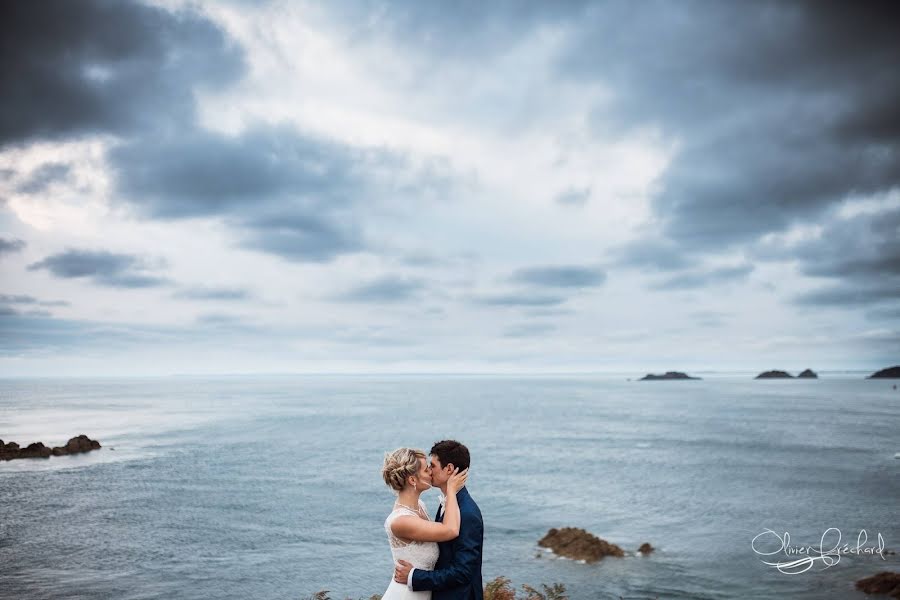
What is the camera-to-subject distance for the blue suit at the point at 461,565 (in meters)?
6.52

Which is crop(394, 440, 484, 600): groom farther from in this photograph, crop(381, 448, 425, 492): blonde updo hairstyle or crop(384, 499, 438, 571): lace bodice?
crop(381, 448, 425, 492): blonde updo hairstyle

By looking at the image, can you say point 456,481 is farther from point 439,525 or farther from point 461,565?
point 461,565

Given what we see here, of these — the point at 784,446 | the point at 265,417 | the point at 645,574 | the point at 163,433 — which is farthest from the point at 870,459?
the point at 265,417

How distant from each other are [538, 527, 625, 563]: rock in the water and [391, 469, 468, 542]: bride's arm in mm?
33740

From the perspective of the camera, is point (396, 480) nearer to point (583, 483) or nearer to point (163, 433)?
point (583, 483)

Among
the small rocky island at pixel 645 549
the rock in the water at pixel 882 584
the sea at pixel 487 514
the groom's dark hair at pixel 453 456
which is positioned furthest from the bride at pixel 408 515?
the small rocky island at pixel 645 549

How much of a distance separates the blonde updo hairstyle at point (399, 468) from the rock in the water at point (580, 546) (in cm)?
3383

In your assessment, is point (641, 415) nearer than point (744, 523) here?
No

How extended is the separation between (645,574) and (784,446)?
64.6 meters

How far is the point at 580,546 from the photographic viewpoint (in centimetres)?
3691

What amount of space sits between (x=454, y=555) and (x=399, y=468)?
3.99 ft

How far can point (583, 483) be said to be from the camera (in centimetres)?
5888
